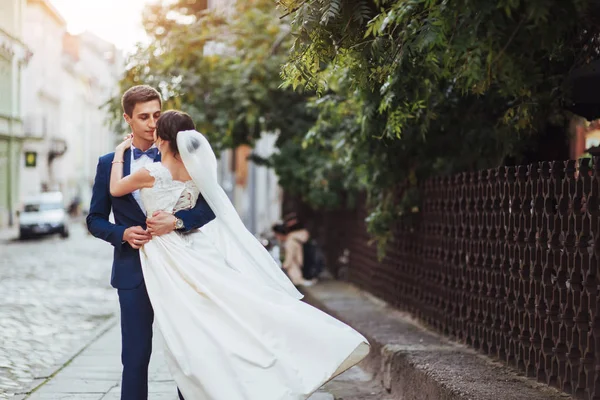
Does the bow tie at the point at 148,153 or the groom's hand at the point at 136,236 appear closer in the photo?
the groom's hand at the point at 136,236

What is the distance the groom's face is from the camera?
4.78 meters

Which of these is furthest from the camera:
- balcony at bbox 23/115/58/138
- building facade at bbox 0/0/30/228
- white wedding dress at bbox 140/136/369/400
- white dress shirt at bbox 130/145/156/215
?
balcony at bbox 23/115/58/138

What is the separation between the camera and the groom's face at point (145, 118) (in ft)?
15.7

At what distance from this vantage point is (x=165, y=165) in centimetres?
465

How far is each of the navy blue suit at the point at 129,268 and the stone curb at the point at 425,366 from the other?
1.77 m

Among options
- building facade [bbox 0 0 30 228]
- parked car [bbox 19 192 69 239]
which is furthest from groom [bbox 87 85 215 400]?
building facade [bbox 0 0 30 228]

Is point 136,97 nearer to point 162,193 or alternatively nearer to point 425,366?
point 162,193

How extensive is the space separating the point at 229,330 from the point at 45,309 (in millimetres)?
8351

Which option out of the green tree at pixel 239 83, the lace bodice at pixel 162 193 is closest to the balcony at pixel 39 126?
the green tree at pixel 239 83

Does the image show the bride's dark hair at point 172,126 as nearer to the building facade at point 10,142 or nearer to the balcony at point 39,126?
the building facade at point 10,142

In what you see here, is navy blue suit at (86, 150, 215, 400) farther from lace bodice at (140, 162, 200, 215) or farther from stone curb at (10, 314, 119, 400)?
stone curb at (10, 314, 119, 400)

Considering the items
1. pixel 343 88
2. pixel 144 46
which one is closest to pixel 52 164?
pixel 144 46

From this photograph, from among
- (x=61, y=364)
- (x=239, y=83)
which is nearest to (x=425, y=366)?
(x=61, y=364)

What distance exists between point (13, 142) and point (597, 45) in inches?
1690
